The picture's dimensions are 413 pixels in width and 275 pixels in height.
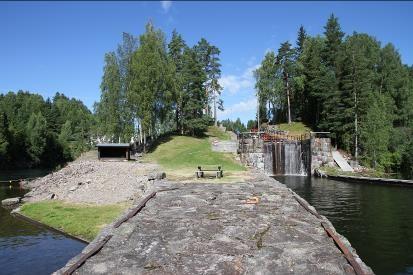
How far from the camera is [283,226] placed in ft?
49.3

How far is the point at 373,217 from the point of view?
2638 centimetres

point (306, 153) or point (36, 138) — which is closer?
point (306, 153)

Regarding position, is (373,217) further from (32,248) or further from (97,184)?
(97,184)

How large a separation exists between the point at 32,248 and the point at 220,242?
471 inches

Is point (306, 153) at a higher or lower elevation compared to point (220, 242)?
higher

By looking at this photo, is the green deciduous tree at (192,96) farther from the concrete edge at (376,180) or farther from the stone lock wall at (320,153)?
the concrete edge at (376,180)

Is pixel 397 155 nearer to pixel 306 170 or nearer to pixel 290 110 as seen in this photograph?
pixel 306 170

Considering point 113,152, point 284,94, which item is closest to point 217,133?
point 284,94

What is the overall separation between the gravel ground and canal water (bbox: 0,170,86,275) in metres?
5.38

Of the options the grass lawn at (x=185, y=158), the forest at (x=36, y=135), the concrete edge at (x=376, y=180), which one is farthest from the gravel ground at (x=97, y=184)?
the forest at (x=36, y=135)

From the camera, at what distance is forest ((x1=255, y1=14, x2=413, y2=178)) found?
192 feet

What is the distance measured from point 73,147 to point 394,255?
108960mm

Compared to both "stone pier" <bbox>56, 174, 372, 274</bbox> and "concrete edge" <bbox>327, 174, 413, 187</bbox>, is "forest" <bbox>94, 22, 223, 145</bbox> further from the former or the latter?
"stone pier" <bbox>56, 174, 372, 274</bbox>

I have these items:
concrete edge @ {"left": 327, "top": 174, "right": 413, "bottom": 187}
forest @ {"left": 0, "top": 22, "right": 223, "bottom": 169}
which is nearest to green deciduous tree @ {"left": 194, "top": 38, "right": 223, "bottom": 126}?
forest @ {"left": 0, "top": 22, "right": 223, "bottom": 169}
